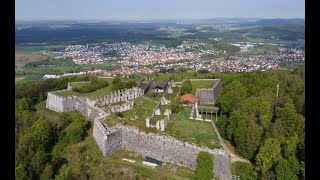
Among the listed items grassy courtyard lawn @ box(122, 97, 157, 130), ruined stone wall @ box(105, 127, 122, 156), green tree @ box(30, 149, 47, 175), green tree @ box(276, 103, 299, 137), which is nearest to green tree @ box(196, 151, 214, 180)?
grassy courtyard lawn @ box(122, 97, 157, 130)

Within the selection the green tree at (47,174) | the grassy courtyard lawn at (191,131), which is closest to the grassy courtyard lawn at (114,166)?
the green tree at (47,174)

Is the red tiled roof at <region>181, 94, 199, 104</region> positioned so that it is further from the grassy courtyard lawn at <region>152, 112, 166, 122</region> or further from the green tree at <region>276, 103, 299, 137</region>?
the green tree at <region>276, 103, 299, 137</region>

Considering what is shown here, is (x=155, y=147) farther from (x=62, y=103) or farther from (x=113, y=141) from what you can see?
(x=62, y=103)

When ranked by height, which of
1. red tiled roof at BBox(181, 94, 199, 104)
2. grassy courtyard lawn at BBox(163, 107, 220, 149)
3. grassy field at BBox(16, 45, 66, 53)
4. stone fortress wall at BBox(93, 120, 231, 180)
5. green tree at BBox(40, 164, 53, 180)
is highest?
grassy field at BBox(16, 45, 66, 53)

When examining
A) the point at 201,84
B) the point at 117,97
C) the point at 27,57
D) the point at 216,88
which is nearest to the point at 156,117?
the point at 117,97

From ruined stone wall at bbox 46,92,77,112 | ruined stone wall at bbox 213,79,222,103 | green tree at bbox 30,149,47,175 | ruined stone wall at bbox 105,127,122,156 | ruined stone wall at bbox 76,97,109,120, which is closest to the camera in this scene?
green tree at bbox 30,149,47,175

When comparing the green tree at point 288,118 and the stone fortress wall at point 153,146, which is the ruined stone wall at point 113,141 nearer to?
the stone fortress wall at point 153,146
